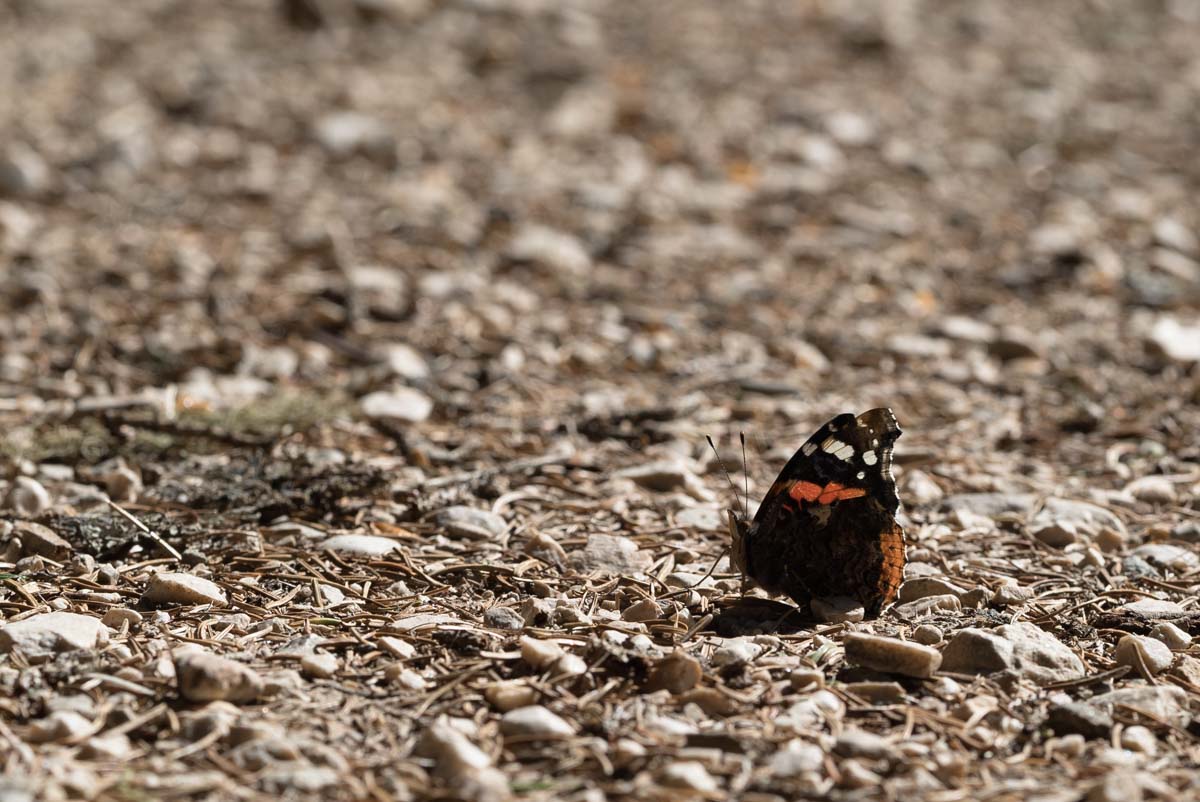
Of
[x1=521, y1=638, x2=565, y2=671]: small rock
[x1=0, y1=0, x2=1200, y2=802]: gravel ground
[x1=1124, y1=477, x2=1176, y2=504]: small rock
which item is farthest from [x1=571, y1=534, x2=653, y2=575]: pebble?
[x1=1124, y1=477, x2=1176, y2=504]: small rock

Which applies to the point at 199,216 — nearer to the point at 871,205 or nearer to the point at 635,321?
the point at 635,321

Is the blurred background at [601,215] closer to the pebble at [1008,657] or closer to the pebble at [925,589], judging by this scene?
the pebble at [925,589]

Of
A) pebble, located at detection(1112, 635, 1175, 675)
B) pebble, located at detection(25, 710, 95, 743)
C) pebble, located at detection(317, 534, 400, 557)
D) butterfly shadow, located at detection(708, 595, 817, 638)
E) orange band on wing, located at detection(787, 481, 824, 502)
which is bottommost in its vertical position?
pebble, located at detection(25, 710, 95, 743)

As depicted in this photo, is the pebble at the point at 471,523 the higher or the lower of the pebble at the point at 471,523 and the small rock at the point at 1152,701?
the lower

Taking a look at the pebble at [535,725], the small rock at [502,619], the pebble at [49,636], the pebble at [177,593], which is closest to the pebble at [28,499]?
the pebble at [177,593]

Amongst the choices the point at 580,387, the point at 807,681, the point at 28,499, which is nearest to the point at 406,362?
the point at 580,387

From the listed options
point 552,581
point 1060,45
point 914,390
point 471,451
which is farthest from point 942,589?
point 1060,45

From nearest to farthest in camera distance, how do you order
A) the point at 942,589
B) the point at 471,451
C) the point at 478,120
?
the point at 942,589 → the point at 471,451 → the point at 478,120

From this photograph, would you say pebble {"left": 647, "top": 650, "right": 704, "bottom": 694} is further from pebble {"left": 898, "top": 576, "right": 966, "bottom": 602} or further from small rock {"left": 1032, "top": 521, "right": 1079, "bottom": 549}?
small rock {"left": 1032, "top": 521, "right": 1079, "bottom": 549}
